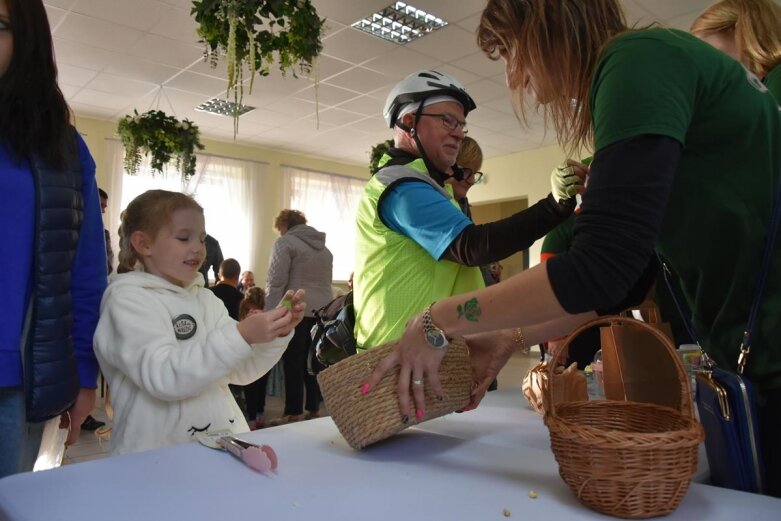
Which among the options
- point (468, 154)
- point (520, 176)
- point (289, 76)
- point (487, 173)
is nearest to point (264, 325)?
point (468, 154)

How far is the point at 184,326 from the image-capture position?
145 centimetres

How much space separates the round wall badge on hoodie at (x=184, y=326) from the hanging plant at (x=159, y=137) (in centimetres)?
463

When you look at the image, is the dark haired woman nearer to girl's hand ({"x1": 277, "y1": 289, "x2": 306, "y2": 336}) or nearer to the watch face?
girl's hand ({"x1": 277, "y1": 289, "x2": 306, "y2": 336})

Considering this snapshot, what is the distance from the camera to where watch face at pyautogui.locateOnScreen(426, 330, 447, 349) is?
0.91m

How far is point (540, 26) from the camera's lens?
901 mm

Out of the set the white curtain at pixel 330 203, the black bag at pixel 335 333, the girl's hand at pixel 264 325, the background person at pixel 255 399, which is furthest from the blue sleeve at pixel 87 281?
the white curtain at pixel 330 203

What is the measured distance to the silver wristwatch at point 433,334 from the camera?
36.0 inches

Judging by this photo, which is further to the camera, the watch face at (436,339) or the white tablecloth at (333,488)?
the watch face at (436,339)

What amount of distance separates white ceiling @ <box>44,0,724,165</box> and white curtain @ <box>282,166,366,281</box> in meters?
1.08

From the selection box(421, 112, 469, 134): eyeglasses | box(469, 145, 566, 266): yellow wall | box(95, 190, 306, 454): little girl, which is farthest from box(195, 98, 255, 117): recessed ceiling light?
box(95, 190, 306, 454): little girl

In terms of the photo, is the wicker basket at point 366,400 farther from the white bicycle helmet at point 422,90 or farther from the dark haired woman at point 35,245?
the white bicycle helmet at point 422,90

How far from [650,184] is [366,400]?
0.57m

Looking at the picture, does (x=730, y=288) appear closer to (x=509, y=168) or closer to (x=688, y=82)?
(x=688, y=82)

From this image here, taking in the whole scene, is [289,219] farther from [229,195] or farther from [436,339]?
[229,195]
